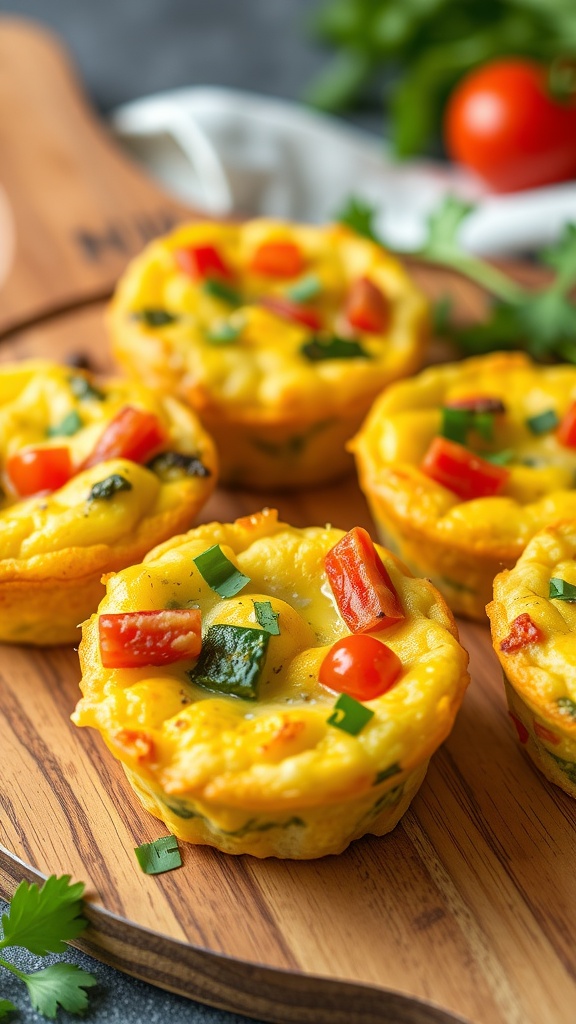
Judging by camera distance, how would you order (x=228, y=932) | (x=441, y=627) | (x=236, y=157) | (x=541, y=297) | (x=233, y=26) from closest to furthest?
(x=228, y=932), (x=441, y=627), (x=541, y=297), (x=236, y=157), (x=233, y=26)

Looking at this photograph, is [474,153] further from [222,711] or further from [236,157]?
[222,711]

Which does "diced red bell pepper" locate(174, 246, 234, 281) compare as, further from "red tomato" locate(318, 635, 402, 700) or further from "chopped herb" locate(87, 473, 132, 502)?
"red tomato" locate(318, 635, 402, 700)

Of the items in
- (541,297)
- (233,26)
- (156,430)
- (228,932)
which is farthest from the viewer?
(233,26)

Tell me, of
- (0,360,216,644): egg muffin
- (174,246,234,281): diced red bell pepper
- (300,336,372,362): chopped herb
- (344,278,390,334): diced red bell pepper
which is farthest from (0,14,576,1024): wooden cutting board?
(174,246,234,281): diced red bell pepper

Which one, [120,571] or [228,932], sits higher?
[120,571]

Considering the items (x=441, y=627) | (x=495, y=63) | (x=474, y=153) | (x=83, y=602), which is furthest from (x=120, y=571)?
(x=495, y=63)

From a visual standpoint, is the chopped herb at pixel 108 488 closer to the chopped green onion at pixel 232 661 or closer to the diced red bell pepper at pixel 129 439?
the diced red bell pepper at pixel 129 439

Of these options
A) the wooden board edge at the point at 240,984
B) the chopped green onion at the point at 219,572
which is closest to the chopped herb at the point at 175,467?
the chopped green onion at the point at 219,572

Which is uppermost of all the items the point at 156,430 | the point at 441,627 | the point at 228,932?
the point at 156,430
